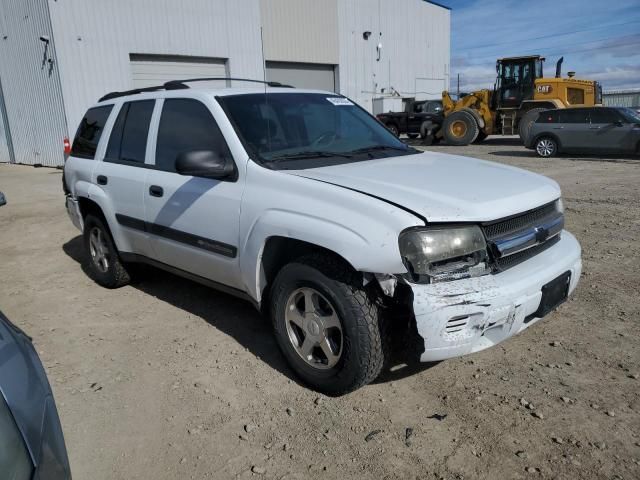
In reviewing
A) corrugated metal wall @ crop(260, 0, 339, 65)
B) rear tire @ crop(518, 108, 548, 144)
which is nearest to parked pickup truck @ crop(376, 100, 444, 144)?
corrugated metal wall @ crop(260, 0, 339, 65)

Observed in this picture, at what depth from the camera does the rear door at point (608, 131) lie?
14.1 metres

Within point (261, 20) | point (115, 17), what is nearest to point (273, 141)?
point (115, 17)

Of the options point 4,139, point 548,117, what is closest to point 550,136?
point 548,117

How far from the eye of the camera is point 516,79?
63.0ft

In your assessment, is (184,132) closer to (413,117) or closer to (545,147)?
(545,147)

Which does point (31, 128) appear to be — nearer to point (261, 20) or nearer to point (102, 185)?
point (261, 20)

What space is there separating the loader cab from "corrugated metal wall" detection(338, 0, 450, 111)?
334 inches

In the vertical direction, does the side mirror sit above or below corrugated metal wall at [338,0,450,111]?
below

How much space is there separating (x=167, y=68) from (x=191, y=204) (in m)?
15.8

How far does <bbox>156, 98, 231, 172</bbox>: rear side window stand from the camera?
3.62 metres

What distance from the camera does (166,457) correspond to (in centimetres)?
262

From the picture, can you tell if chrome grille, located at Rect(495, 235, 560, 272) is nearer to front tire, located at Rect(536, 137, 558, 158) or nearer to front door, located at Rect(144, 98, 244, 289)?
front door, located at Rect(144, 98, 244, 289)

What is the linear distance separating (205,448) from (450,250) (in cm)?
160

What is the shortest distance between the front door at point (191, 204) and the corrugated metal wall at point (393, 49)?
2293 cm
